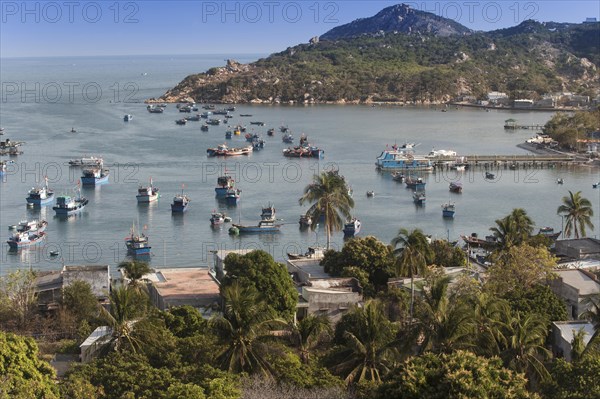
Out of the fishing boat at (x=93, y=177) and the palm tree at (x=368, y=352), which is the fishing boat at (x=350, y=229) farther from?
the palm tree at (x=368, y=352)

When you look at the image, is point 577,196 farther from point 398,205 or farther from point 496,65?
point 496,65

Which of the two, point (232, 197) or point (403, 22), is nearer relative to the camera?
point (232, 197)

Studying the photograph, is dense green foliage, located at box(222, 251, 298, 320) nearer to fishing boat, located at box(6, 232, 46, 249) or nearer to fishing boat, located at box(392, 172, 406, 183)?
fishing boat, located at box(6, 232, 46, 249)

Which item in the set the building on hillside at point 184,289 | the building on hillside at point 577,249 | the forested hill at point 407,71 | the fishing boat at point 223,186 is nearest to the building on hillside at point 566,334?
the building on hillside at point 184,289

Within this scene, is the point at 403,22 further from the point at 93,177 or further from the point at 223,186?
the point at 223,186

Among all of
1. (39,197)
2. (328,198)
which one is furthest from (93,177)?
(328,198)

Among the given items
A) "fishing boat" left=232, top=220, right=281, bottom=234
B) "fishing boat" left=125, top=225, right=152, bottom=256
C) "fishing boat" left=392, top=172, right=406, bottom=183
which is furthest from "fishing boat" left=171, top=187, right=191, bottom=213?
"fishing boat" left=392, top=172, right=406, bottom=183
